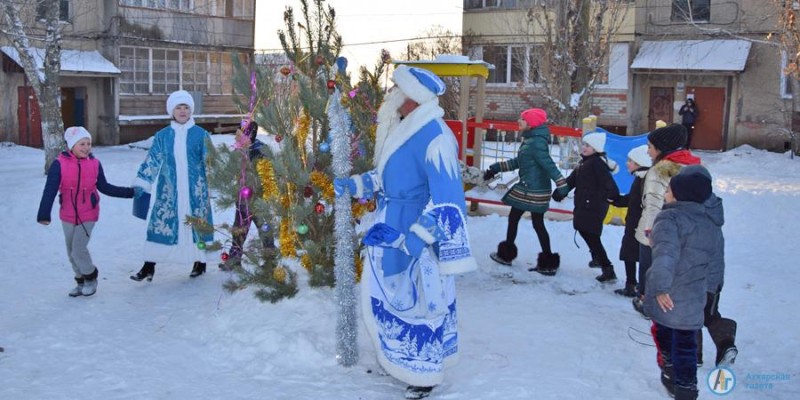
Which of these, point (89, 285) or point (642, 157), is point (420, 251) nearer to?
point (642, 157)

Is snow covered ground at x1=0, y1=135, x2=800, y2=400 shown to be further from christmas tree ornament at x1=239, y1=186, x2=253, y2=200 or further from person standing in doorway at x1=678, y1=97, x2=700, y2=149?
person standing in doorway at x1=678, y1=97, x2=700, y2=149

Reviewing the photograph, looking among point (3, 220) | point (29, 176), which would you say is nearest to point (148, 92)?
point (29, 176)

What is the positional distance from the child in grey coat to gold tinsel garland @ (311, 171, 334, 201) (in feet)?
6.96

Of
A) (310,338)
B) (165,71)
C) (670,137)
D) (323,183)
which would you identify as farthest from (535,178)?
(165,71)

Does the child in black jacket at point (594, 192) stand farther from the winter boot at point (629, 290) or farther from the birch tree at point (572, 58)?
the birch tree at point (572, 58)

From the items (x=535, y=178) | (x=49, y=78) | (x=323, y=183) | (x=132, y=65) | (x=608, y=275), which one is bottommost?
(x=608, y=275)

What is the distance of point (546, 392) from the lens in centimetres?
422

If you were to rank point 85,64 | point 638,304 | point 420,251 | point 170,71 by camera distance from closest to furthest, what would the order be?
point 420,251, point 638,304, point 85,64, point 170,71

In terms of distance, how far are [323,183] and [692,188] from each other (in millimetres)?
2330

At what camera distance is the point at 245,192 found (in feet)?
17.6

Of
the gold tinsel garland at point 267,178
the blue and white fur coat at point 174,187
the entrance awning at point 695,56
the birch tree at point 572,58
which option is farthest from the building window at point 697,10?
the gold tinsel garland at point 267,178

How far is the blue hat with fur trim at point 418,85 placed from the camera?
13.8ft

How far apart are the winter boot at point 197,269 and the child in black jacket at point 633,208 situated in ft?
12.3

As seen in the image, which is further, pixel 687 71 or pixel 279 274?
pixel 687 71
